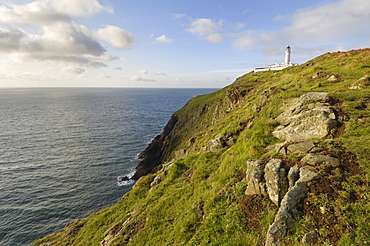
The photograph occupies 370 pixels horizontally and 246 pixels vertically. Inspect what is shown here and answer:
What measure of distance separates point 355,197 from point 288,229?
3547mm

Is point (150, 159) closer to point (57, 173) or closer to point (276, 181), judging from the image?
point (57, 173)

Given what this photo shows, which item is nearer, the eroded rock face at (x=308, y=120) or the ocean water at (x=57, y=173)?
the eroded rock face at (x=308, y=120)

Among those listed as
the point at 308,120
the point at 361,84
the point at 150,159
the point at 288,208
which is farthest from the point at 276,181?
the point at 150,159

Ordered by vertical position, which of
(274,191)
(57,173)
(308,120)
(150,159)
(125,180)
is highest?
(308,120)

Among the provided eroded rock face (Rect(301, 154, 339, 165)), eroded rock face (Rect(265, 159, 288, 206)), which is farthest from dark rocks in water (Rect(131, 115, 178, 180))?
eroded rock face (Rect(301, 154, 339, 165))

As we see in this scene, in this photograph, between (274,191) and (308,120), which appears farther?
(308,120)

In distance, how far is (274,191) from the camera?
34.0ft

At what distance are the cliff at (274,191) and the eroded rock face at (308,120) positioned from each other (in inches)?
2.8

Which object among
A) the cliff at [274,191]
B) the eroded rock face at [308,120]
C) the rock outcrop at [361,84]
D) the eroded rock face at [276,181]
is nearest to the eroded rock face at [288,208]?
the cliff at [274,191]

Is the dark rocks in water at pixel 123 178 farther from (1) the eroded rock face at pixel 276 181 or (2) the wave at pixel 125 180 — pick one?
(1) the eroded rock face at pixel 276 181

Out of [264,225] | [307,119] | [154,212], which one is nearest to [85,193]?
[154,212]

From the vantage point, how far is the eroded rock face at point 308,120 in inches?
547

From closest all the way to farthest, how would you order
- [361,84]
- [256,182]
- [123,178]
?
[256,182] → [361,84] → [123,178]

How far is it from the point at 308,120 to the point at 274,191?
324 inches
